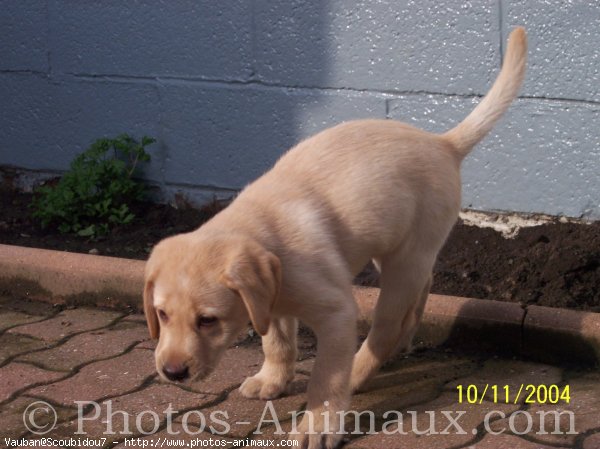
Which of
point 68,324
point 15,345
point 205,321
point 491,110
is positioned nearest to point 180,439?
point 205,321

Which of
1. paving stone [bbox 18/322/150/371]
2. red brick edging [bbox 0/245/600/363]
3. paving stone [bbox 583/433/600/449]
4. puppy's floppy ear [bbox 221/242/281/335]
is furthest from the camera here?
paving stone [bbox 18/322/150/371]

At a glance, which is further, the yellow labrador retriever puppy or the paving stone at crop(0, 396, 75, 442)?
the paving stone at crop(0, 396, 75, 442)

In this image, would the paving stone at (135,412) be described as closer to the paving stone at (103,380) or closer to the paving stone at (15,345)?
the paving stone at (103,380)

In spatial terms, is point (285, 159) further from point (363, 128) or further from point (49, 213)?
point (49, 213)

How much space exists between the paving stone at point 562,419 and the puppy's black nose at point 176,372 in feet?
3.55

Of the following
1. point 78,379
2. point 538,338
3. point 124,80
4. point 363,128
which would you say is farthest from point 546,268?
point 124,80

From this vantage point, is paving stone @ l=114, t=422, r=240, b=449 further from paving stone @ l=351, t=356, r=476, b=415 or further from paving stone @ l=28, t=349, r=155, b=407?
paving stone @ l=351, t=356, r=476, b=415

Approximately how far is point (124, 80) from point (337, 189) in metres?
2.56

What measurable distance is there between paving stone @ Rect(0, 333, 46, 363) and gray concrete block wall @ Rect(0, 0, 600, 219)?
1.57 metres

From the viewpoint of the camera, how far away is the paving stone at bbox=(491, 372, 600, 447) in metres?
3.26

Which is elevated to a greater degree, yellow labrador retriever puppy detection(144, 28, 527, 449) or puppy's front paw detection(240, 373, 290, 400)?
yellow labrador retriever puppy detection(144, 28, 527, 449)

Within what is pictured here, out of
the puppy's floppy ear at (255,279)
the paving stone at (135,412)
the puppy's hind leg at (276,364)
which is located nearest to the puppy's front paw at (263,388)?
the puppy's hind leg at (276,364)

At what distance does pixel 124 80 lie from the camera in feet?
18.6

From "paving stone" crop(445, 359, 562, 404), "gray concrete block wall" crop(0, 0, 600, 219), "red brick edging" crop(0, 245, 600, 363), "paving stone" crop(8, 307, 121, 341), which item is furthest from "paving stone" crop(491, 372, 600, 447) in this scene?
"paving stone" crop(8, 307, 121, 341)
